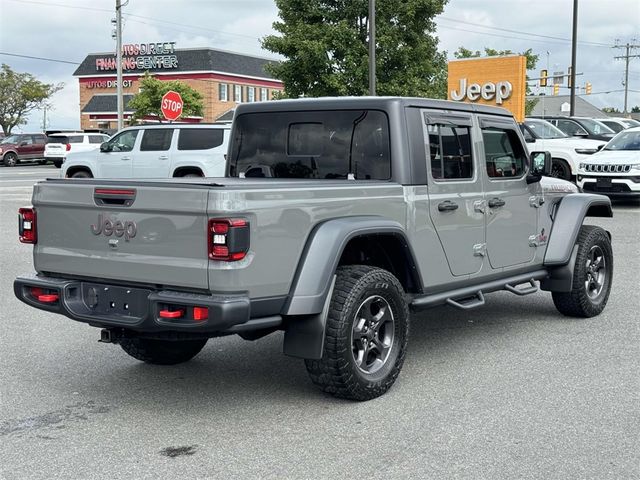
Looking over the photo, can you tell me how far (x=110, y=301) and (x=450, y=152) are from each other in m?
2.65

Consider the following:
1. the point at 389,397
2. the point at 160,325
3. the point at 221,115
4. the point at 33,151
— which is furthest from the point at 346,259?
the point at 221,115

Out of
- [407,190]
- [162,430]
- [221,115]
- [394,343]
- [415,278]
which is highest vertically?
[221,115]

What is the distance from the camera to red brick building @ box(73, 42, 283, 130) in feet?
237

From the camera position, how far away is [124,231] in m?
4.74

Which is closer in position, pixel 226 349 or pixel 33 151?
pixel 226 349

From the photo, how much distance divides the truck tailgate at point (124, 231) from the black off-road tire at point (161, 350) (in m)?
0.92

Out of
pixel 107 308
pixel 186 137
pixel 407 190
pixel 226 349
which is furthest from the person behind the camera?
pixel 186 137

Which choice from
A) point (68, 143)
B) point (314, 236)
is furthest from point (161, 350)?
point (68, 143)

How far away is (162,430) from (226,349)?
73.1 inches

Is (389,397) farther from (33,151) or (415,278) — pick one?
(33,151)

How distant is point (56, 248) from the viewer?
5113mm

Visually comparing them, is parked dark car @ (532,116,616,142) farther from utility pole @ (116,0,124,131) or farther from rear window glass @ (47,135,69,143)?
rear window glass @ (47,135,69,143)

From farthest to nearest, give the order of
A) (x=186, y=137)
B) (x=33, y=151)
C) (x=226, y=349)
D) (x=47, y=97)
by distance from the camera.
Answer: (x=47, y=97), (x=33, y=151), (x=186, y=137), (x=226, y=349)

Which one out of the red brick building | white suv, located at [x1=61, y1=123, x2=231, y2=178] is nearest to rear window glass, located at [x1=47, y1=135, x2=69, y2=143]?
white suv, located at [x1=61, y1=123, x2=231, y2=178]
